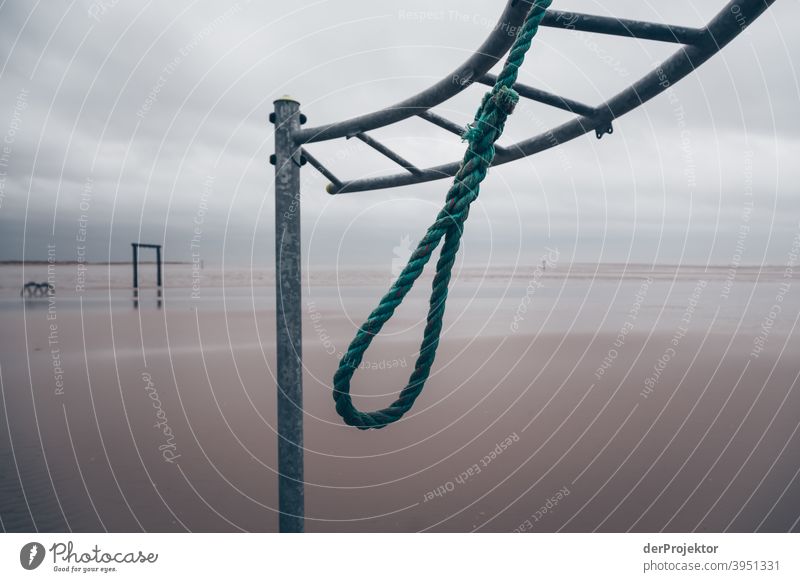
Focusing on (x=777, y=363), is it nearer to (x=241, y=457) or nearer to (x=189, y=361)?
(x=241, y=457)

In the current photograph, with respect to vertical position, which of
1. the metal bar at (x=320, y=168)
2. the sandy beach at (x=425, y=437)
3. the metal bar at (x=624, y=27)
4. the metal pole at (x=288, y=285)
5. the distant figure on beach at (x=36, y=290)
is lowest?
the sandy beach at (x=425, y=437)

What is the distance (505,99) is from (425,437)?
4.28m

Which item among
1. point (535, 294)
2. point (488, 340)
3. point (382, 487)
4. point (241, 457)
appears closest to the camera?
point (382, 487)

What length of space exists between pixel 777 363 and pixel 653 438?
16.3 feet

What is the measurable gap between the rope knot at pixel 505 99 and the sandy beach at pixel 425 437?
3040 millimetres

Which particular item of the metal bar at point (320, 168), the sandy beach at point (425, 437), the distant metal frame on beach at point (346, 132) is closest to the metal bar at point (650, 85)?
the distant metal frame on beach at point (346, 132)

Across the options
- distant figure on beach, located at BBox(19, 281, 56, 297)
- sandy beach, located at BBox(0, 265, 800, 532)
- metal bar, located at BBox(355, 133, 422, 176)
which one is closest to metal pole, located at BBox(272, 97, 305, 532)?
metal bar, located at BBox(355, 133, 422, 176)

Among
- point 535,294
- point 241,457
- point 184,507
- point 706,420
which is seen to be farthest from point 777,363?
point 535,294

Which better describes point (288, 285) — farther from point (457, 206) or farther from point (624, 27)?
point (624, 27)

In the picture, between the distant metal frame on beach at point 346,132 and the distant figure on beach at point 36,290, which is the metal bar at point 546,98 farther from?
the distant figure on beach at point 36,290

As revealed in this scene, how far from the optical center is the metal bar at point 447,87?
54.7 inches

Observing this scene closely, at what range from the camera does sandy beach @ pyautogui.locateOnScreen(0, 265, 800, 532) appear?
3.63 m

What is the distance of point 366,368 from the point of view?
8.40 meters
